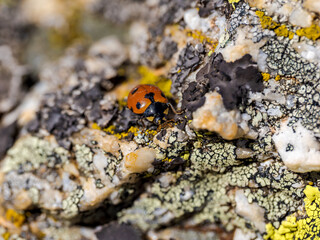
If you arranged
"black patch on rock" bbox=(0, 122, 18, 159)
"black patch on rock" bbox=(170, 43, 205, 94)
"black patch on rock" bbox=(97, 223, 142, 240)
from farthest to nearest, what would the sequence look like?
"black patch on rock" bbox=(0, 122, 18, 159), "black patch on rock" bbox=(97, 223, 142, 240), "black patch on rock" bbox=(170, 43, 205, 94)

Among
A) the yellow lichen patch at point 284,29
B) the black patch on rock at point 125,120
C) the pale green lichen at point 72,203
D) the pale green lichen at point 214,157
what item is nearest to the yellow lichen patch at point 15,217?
the pale green lichen at point 72,203

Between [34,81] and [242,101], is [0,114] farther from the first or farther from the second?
[242,101]

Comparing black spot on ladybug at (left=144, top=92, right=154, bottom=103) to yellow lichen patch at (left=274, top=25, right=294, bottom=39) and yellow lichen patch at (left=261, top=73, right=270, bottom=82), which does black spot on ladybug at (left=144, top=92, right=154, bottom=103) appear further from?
yellow lichen patch at (left=274, top=25, right=294, bottom=39)

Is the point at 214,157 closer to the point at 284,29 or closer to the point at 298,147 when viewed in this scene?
the point at 298,147

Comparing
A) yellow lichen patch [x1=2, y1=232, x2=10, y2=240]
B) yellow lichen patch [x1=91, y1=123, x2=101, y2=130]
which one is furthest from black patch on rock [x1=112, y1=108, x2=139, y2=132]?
yellow lichen patch [x1=2, y1=232, x2=10, y2=240]

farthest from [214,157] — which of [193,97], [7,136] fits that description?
[7,136]
